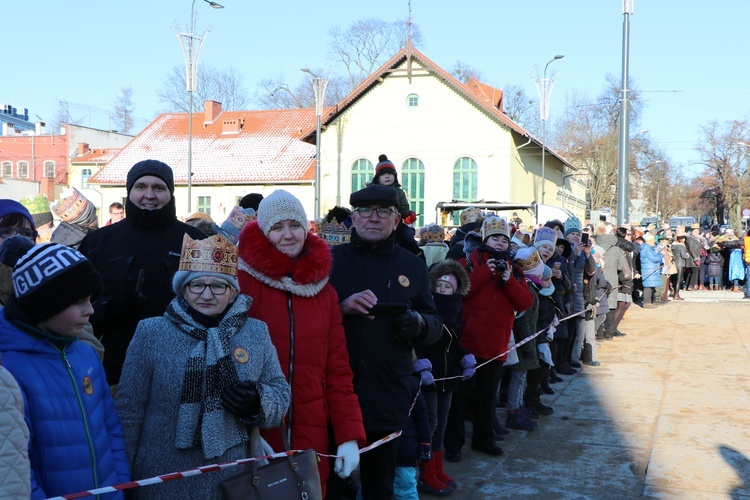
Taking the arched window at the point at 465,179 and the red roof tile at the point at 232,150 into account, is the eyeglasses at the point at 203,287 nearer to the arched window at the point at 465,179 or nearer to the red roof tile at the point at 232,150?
the arched window at the point at 465,179

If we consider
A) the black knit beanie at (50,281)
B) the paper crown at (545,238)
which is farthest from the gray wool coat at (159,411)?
the paper crown at (545,238)

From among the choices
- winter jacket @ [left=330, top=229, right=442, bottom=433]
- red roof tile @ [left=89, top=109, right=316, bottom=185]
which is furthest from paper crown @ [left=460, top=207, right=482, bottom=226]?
red roof tile @ [left=89, top=109, right=316, bottom=185]

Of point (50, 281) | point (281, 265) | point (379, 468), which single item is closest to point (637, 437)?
point (379, 468)

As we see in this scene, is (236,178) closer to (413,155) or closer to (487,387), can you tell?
(413,155)

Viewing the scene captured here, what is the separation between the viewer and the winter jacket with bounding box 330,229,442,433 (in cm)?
422

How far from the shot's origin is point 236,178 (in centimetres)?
4319

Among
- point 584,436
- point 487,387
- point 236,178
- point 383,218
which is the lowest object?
point 584,436

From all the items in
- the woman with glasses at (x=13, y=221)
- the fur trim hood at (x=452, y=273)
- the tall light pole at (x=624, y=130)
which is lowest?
the fur trim hood at (x=452, y=273)

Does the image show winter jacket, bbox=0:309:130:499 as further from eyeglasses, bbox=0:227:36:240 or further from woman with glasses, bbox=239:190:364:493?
eyeglasses, bbox=0:227:36:240

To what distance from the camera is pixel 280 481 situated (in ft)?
10.6

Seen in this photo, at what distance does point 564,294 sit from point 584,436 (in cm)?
250

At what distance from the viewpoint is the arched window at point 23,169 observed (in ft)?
246

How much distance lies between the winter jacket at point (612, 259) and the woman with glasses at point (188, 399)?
11495 millimetres

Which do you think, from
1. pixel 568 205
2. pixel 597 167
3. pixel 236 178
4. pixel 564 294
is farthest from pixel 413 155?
pixel 564 294
